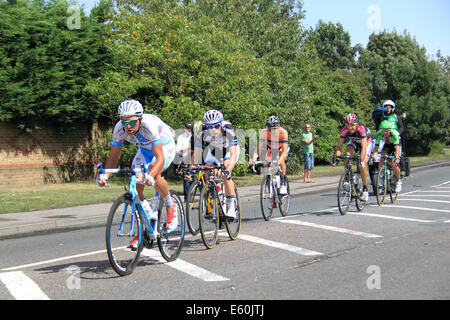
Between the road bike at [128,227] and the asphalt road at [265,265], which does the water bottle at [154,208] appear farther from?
the asphalt road at [265,265]

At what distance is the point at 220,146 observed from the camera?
26.5 ft

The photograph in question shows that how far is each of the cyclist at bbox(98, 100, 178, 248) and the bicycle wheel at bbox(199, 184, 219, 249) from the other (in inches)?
35.0

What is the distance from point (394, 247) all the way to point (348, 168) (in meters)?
3.48

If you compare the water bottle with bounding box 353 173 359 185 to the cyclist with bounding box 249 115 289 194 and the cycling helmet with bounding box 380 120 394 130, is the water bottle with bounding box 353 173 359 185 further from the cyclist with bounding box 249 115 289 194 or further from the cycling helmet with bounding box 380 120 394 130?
the cycling helmet with bounding box 380 120 394 130

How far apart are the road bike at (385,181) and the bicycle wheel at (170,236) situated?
6584 mm

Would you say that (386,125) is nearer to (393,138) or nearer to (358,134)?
(393,138)

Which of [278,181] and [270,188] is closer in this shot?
[270,188]

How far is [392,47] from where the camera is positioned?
191 feet

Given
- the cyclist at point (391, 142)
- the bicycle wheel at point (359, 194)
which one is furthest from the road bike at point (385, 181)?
the bicycle wheel at point (359, 194)

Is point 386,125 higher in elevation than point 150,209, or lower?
higher

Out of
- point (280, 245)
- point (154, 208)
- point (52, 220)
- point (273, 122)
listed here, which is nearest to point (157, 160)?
point (154, 208)

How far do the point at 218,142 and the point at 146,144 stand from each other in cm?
197

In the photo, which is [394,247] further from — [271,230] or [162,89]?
[162,89]
